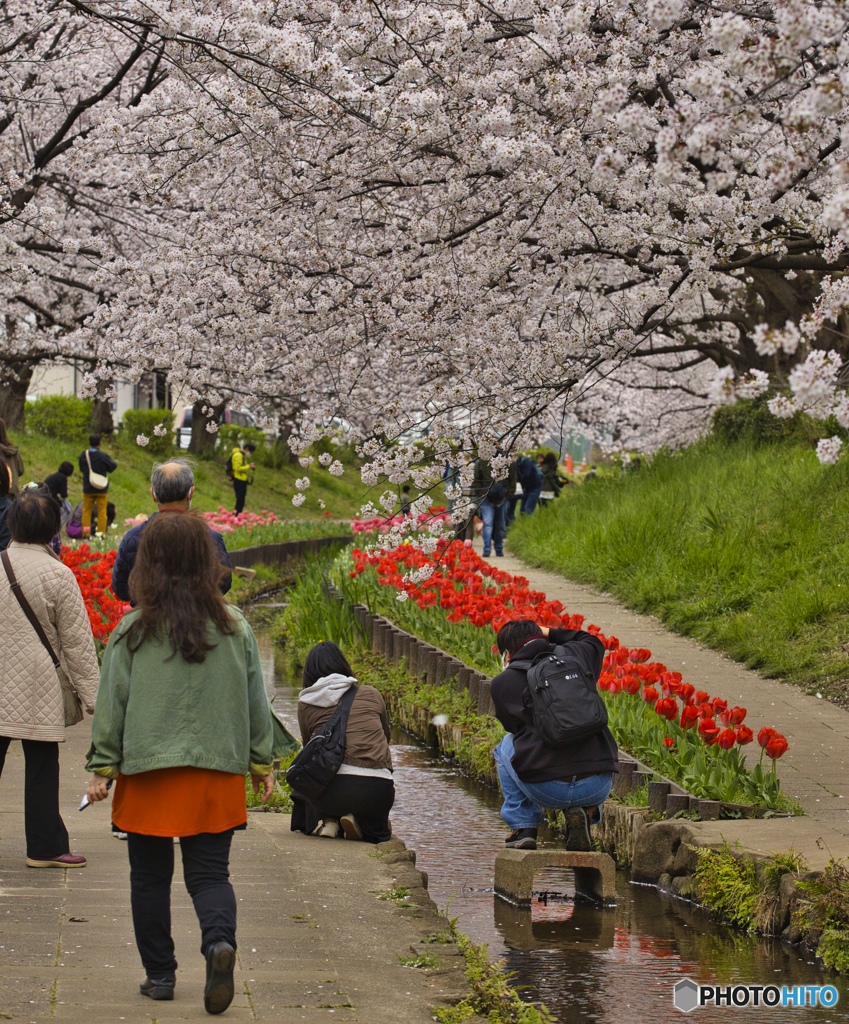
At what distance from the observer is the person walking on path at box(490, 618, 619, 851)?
17.5ft

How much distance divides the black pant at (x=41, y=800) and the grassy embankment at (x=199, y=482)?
12883mm

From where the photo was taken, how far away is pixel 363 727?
19.6 feet

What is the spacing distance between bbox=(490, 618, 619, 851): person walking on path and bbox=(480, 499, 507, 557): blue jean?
1125cm

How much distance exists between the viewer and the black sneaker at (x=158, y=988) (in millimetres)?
3414

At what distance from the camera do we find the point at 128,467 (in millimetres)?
27406

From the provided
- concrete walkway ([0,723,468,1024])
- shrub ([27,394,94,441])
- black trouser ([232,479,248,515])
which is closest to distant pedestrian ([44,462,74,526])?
black trouser ([232,479,248,515])

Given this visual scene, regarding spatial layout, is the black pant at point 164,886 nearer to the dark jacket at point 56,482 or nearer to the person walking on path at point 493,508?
the person walking on path at point 493,508

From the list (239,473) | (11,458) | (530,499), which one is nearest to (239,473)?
(239,473)

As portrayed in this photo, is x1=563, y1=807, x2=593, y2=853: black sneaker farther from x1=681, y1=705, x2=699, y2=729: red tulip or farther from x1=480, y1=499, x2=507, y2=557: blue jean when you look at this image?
x1=480, y1=499, x2=507, y2=557: blue jean

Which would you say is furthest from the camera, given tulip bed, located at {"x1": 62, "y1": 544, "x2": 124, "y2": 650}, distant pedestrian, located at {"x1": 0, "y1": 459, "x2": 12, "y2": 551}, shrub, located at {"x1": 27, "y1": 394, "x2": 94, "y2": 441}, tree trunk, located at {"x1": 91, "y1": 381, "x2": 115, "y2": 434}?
tree trunk, located at {"x1": 91, "y1": 381, "x2": 115, "y2": 434}

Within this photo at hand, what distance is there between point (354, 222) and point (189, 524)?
5.46 meters

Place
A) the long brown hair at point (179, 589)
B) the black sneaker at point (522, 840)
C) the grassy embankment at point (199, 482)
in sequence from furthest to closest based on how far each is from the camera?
the grassy embankment at point (199, 482) → the black sneaker at point (522, 840) → the long brown hair at point (179, 589)

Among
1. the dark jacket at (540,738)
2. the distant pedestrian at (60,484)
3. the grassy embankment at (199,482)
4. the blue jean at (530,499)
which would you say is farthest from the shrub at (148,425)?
the dark jacket at (540,738)

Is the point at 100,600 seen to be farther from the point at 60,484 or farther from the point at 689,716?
the point at 60,484
